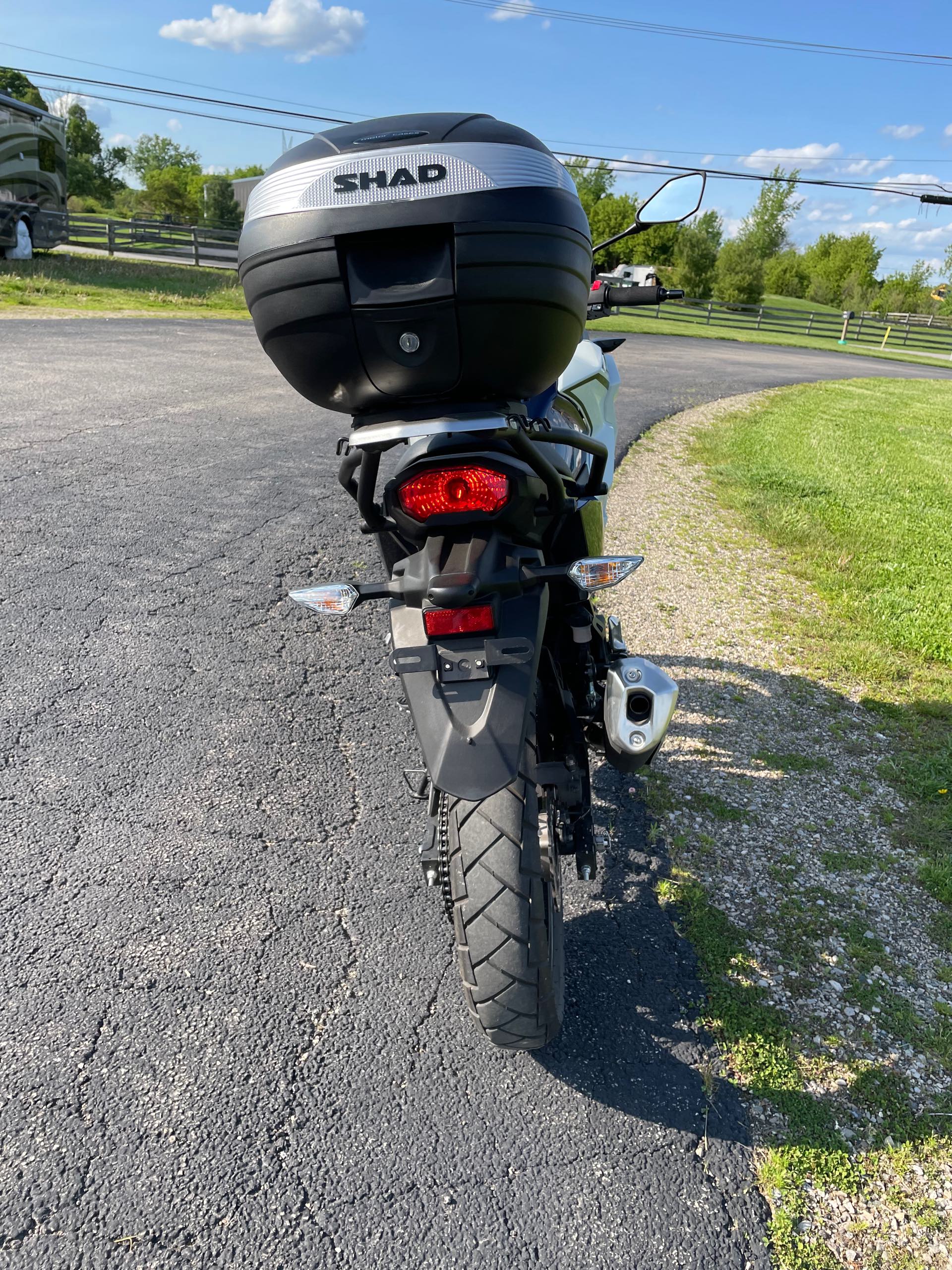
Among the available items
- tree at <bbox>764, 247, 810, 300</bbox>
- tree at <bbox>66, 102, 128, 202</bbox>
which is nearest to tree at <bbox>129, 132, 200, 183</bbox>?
tree at <bbox>66, 102, 128, 202</bbox>

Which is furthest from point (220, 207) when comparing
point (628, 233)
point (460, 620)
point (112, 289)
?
point (460, 620)

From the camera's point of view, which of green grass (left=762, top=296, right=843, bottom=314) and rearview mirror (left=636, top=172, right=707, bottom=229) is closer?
rearview mirror (left=636, top=172, right=707, bottom=229)

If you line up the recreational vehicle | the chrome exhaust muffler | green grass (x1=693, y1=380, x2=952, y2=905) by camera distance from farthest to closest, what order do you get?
1. the recreational vehicle
2. green grass (x1=693, y1=380, x2=952, y2=905)
3. the chrome exhaust muffler

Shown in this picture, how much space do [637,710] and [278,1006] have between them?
1.13 metres

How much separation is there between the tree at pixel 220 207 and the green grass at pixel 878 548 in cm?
4990

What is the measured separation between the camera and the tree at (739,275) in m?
48.9

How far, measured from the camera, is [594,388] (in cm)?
309

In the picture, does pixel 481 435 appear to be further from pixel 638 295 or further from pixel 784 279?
pixel 784 279

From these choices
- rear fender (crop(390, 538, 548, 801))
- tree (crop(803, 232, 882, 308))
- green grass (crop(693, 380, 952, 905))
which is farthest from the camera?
tree (crop(803, 232, 882, 308))

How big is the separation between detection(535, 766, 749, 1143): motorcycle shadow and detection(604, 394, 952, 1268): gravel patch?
5.3 inches

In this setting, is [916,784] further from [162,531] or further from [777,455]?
[777,455]

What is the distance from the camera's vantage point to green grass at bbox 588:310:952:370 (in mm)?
27203

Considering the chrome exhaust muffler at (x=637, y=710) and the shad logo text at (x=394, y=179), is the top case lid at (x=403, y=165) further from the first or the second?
the chrome exhaust muffler at (x=637, y=710)

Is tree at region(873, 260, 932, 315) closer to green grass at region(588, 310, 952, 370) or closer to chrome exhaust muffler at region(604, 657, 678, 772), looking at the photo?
green grass at region(588, 310, 952, 370)
